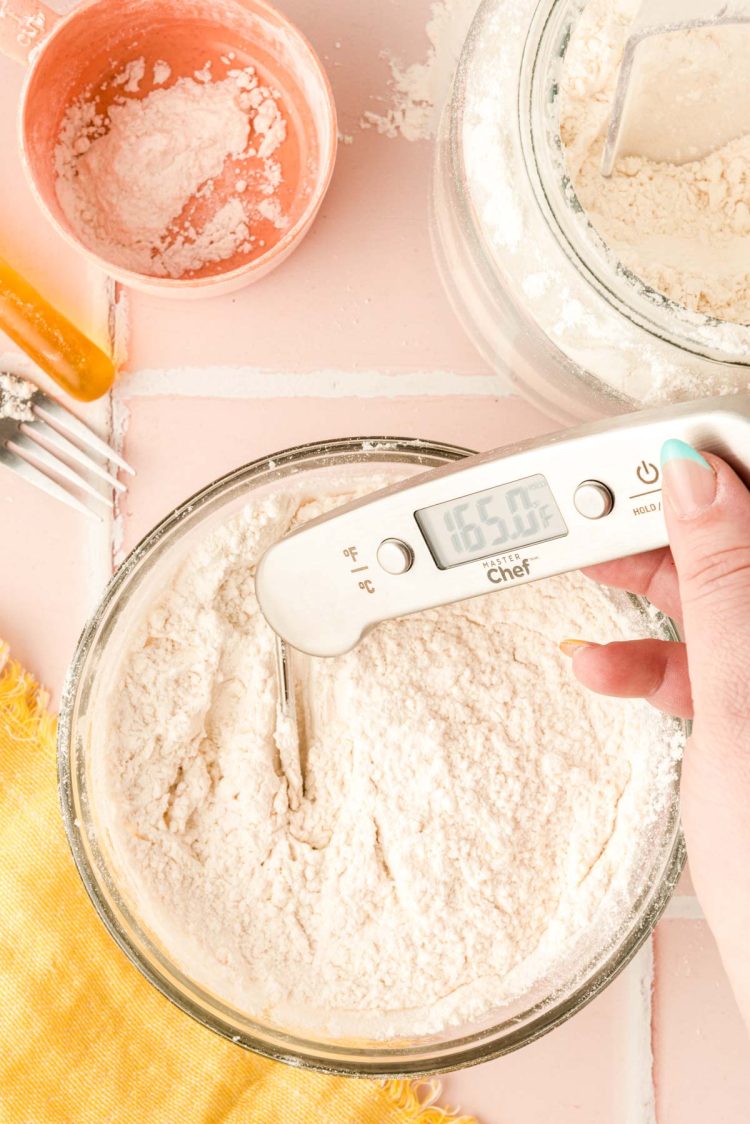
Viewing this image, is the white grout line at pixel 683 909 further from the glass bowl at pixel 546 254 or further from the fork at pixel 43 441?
the fork at pixel 43 441

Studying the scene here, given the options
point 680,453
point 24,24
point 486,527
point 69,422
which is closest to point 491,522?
point 486,527

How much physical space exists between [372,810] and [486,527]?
231mm

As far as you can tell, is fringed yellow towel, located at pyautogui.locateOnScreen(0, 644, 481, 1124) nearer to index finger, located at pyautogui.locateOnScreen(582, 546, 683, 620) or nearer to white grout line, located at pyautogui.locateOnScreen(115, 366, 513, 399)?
white grout line, located at pyautogui.locateOnScreen(115, 366, 513, 399)

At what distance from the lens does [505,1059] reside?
2.51 ft

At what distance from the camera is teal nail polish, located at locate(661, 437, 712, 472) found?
1.54 feet

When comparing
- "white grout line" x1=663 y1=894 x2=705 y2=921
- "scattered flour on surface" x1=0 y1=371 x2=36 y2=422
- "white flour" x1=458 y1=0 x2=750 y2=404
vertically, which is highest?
"scattered flour on surface" x1=0 y1=371 x2=36 y2=422

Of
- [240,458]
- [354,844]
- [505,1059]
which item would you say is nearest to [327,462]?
[240,458]

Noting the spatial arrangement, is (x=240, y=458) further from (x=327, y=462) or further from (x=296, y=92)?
(x=296, y=92)

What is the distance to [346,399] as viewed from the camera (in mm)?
771

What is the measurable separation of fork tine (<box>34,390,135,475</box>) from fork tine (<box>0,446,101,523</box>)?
4 centimetres

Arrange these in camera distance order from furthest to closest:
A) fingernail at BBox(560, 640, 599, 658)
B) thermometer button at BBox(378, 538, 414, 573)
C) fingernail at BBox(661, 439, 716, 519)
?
fingernail at BBox(560, 640, 599, 658), thermometer button at BBox(378, 538, 414, 573), fingernail at BBox(661, 439, 716, 519)

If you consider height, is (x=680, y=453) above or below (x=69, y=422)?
below

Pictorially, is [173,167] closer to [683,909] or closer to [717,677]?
[717,677]

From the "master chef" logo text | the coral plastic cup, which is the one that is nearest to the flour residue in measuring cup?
the coral plastic cup
